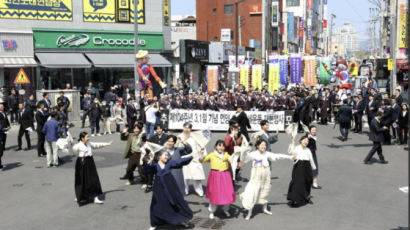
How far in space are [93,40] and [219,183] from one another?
924 inches

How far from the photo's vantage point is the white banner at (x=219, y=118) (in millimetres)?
20500

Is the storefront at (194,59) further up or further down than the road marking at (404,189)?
further up

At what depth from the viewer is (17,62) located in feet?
85.4

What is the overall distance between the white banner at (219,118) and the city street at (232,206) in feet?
18.6

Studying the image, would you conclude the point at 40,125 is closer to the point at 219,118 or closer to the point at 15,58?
the point at 219,118

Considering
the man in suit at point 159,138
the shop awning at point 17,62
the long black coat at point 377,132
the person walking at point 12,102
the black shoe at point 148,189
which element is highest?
the shop awning at point 17,62

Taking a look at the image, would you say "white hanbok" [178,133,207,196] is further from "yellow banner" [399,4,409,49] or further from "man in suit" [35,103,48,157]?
"yellow banner" [399,4,409,49]

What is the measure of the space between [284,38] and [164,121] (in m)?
53.9

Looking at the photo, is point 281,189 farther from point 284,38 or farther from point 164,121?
point 284,38

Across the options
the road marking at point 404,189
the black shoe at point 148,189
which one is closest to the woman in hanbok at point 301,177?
the road marking at point 404,189

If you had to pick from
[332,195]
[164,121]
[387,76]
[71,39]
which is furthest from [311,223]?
[387,76]

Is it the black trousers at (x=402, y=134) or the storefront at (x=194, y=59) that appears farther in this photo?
the storefront at (x=194, y=59)

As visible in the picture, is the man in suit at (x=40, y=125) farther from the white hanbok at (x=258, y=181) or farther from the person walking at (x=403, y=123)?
the person walking at (x=403, y=123)

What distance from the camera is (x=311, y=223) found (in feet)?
28.1
